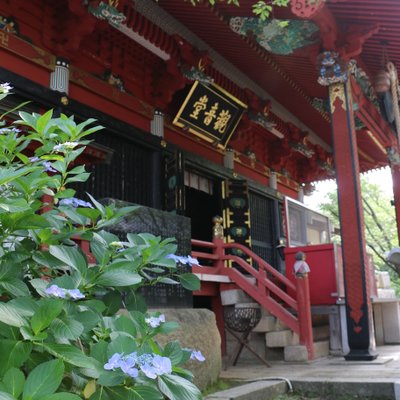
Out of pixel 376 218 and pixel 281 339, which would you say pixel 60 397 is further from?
pixel 376 218

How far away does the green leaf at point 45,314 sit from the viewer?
3.33 feet

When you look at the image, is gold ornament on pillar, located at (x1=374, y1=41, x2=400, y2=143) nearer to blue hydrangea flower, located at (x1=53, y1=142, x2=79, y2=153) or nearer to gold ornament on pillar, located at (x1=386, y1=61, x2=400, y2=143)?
gold ornament on pillar, located at (x1=386, y1=61, x2=400, y2=143)

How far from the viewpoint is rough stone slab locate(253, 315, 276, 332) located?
6332 mm

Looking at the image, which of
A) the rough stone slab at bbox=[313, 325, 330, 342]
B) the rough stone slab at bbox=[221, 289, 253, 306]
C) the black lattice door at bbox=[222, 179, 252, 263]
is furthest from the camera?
the black lattice door at bbox=[222, 179, 252, 263]

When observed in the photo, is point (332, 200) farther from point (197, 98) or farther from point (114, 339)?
point (114, 339)

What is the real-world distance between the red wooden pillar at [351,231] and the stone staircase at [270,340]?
64cm

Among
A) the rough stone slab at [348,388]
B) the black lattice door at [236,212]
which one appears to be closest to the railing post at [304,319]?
the rough stone slab at [348,388]

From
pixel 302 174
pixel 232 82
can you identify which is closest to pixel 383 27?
pixel 232 82

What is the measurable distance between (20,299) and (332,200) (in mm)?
20244

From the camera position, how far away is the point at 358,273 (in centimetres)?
594

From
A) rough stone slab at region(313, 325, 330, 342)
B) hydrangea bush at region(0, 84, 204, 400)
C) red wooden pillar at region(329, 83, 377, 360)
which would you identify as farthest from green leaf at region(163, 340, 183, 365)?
rough stone slab at region(313, 325, 330, 342)

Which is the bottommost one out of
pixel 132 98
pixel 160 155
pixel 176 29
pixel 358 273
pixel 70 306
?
pixel 70 306

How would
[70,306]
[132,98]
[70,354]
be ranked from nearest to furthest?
[70,354] < [70,306] < [132,98]

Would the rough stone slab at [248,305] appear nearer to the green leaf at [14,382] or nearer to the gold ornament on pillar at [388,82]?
the gold ornament on pillar at [388,82]
